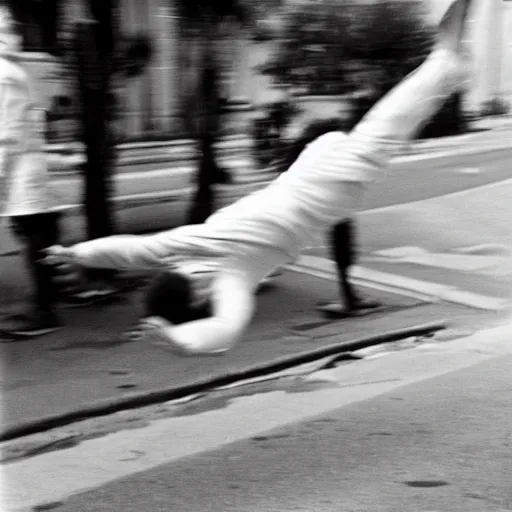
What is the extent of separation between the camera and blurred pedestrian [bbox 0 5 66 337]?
584 cm

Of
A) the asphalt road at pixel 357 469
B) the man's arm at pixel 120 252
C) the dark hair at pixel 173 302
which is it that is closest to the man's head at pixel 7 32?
the man's arm at pixel 120 252

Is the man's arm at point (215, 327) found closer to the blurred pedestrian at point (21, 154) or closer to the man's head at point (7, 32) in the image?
the blurred pedestrian at point (21, 154)

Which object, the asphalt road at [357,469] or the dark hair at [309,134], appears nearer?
the asphalt road at [357,469]

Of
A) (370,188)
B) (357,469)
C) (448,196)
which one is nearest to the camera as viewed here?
(357,469)

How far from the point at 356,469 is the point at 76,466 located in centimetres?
119

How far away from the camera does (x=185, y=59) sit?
285 inches

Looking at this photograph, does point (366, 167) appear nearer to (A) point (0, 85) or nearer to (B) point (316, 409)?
(B) point (316, 409)

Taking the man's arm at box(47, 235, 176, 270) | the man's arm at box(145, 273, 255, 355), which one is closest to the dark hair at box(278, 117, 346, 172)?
the man's arm at box(47, 235, 176, 270)

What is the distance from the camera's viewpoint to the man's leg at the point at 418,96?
4.50 meters

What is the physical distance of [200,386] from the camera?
5598 millimetres

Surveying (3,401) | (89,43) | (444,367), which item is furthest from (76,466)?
(89,43)

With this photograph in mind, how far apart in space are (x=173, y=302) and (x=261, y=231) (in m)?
0.52

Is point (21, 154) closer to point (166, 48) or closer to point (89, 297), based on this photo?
point (89, 297)

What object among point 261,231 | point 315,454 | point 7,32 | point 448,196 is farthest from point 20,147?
point 448,196
